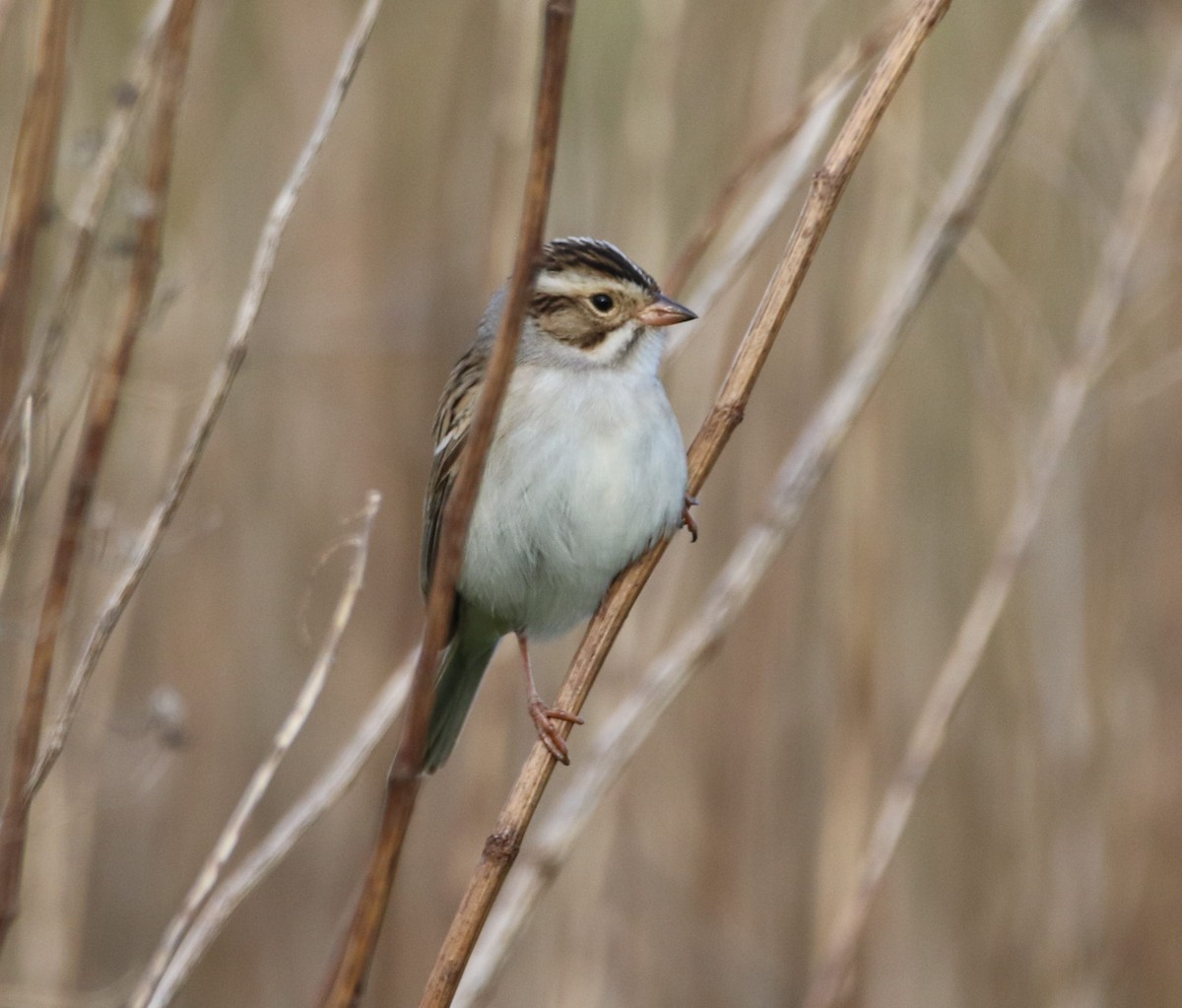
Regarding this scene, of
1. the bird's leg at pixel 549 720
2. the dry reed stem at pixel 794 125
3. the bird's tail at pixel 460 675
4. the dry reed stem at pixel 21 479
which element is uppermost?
the dry reed stem at pixel 794 125

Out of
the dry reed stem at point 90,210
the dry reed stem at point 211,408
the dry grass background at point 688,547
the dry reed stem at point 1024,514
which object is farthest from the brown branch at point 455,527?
the dry grass background at point 688,547

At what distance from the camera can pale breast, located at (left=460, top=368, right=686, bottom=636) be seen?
107 inches

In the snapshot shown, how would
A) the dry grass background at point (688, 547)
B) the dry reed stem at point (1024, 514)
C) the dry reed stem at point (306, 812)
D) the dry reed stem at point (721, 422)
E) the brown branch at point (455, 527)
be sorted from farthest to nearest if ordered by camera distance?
the dry grass background at point (688, 547) < the dry reed stem at point (1024, 514) < the dry reed stem at point (306, 812) < the dry reed stem at point (721, 422) < the brown branch at point (455, 527)

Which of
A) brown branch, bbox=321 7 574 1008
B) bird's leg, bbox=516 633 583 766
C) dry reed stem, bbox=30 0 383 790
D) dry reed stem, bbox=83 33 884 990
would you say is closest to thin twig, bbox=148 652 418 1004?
dry reed stem, bbox=83 33 884 990

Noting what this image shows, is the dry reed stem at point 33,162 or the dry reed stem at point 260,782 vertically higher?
the dry reed stem at point 33,162

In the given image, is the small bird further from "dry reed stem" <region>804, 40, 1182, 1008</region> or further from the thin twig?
"dry reed stem" <region>804, 40, 1182, 1008</region>

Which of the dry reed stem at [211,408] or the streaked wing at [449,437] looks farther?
the streaked wing at [449,437]

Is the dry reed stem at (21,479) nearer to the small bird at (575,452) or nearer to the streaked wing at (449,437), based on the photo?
the small bird at (575,452)

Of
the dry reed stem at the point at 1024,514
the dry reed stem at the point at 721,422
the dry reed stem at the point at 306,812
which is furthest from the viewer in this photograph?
the dry reed stem at the point at 1024,514

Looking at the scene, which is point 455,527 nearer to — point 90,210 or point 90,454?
point 90,454

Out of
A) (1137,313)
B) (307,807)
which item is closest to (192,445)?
(307,807)

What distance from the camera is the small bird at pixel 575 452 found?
8.99 ft

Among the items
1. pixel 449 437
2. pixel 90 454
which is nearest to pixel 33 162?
pixel 90 454

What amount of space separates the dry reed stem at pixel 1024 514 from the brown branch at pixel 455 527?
6.27ft
